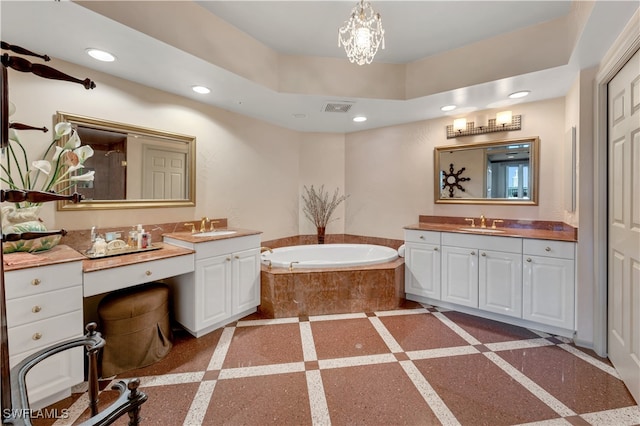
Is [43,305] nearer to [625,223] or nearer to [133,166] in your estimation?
[133,166]

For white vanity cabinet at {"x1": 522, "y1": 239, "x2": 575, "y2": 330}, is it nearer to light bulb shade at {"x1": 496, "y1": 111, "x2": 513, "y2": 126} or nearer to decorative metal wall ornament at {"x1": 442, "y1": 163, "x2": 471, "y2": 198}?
decorative metal wall ornament at {"x1": 442, "y1": 163, "x2": 471, "y2": 198}

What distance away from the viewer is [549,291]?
92.0 inches

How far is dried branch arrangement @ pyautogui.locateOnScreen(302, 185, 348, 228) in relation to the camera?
4.12 m

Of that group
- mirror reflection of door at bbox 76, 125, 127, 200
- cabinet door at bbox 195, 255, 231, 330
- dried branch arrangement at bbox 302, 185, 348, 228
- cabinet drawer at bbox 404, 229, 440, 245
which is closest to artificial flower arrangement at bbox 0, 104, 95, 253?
mirror reflection of door at bbox 76, 125, 127, 200

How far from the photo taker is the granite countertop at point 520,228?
238 centimetres

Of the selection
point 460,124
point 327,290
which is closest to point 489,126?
point 460,124

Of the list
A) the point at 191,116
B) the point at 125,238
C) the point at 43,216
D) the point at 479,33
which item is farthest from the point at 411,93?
the point at 43,216

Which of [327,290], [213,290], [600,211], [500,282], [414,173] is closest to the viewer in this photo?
[600,211]

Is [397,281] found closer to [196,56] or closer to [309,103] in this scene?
[309,103]

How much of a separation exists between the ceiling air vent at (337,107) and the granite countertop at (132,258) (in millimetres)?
1992

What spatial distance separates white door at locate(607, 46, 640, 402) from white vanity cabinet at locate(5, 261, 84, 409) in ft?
10.9

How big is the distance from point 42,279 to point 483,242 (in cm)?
330

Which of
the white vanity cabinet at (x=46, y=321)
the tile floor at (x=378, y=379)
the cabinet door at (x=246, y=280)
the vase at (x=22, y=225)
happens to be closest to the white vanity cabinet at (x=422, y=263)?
the tile floor at (x=378, y=379)

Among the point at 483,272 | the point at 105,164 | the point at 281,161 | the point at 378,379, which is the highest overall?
the point at 281,161
